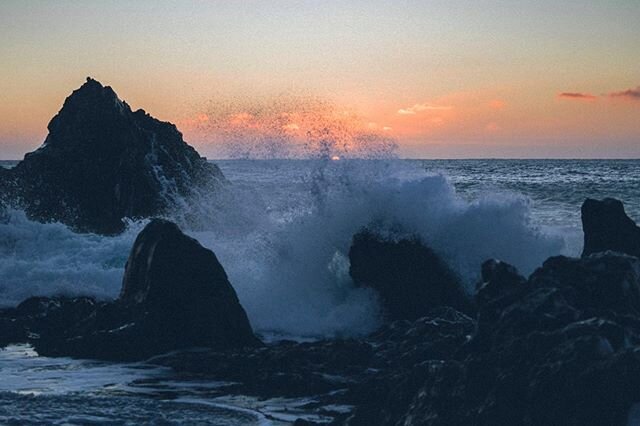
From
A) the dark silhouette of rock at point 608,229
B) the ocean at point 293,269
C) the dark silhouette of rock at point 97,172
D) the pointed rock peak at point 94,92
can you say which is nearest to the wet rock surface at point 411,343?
the ocean at point 293,269

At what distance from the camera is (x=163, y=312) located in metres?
13.0

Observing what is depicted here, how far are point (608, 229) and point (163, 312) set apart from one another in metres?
7.09

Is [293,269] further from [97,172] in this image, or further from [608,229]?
[97,172]

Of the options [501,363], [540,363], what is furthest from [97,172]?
[540,363]

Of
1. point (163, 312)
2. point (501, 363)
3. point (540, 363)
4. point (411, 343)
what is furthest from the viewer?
point (163, 312)

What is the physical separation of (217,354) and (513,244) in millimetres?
7498

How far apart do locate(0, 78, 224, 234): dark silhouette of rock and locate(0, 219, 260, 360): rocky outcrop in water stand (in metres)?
15.3

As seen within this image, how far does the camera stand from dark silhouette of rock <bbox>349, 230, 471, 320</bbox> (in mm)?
15320

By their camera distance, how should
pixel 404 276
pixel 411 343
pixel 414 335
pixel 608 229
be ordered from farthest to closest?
pixel 404 276
pixel 608 229
pixel 414 335
pixel 411 343

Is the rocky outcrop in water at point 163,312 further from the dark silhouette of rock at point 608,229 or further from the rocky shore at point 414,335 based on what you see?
the dark silhouette of rock at point 608,229

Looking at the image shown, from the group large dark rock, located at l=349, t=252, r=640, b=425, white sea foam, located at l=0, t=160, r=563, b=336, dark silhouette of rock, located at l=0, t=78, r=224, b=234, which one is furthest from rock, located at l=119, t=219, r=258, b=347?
A: dark silhouette of rock, located at l=0, t=78, r=224, b=234

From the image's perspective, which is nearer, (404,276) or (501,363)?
(501,363)

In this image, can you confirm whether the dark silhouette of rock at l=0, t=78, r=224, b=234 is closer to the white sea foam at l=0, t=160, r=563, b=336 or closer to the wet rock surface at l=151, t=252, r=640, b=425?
the white sea foam at l=0, t=160, r=563, b=336

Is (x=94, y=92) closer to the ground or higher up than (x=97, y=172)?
higher up
